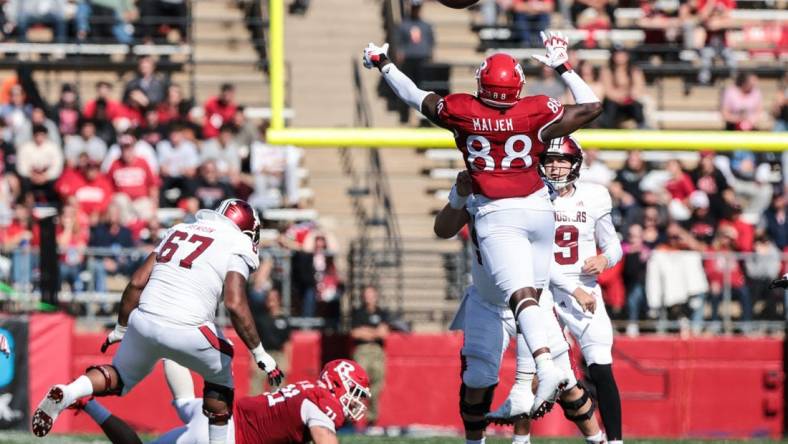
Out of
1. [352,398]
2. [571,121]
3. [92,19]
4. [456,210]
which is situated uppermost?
[92,19]

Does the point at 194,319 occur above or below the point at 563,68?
below

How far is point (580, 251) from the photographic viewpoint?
31.7 ft

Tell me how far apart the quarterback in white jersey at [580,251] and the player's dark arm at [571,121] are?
0.63 m

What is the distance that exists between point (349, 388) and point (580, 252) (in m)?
2.04

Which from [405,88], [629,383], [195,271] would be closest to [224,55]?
[629,383]

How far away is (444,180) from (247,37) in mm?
3086

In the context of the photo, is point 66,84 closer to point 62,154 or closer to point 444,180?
point 62,154

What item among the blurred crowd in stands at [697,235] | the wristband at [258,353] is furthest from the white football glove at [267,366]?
the blurred crowd in stands at [697,235]

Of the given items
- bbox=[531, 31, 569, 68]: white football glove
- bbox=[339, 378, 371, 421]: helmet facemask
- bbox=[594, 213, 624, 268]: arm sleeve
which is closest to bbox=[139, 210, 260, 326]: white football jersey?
bbox=[339, 378, 371, 421]: helmet facemask

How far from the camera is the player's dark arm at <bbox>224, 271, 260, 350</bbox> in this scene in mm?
8594

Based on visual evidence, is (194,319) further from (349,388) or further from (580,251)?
(580,251)

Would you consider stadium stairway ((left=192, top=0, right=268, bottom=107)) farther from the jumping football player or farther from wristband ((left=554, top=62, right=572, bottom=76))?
wristband ((left=554, top=62, right=572, bottom=76))

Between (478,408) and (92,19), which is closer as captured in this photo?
(478,408)

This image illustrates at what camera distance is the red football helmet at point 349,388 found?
8.25 metres
